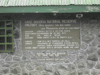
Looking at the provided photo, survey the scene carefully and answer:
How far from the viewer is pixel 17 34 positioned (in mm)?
5375

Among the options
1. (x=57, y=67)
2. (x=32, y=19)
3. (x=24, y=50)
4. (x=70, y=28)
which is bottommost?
(x=57, y=67)

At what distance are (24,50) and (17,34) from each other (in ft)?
2.27

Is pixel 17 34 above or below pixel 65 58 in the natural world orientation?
above

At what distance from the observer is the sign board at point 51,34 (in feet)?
17.4

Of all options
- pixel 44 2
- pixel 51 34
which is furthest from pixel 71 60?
pixel 44 2

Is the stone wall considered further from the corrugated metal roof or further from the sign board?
the corrugated metal roof

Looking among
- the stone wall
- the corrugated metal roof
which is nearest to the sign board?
the stone wall

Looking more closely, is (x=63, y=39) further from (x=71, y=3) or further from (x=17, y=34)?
(x=17, y=34)

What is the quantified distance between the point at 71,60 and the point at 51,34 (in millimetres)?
1284

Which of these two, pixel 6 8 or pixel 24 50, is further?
pixel 24 50

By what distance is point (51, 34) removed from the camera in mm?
5332

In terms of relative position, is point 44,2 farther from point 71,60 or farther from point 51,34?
point 71,60

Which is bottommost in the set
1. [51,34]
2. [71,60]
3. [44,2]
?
[71,60]

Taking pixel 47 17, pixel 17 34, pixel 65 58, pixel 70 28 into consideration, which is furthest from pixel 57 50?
pixel 17 34
